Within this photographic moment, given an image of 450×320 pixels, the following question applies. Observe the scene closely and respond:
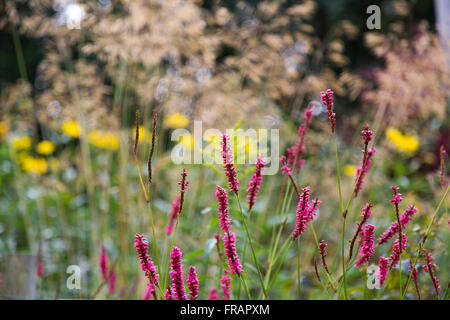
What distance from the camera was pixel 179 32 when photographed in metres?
1.53

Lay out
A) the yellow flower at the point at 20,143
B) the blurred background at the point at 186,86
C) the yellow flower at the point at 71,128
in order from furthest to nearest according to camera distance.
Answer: the yellow flower at the point at 20,143, the yellow flower at the point at 71,128, the blurred background at the point at 186,86

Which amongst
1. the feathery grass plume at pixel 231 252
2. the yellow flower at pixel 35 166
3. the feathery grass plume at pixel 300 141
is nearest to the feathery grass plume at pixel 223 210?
the feathery grass plume at pixel 231 252

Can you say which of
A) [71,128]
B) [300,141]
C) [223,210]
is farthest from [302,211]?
[71,128]

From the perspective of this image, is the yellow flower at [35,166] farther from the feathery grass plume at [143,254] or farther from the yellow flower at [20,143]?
the feathery grass plume at [143,254]

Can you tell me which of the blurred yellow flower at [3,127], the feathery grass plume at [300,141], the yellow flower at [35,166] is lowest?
the yellow flower at [35,166]

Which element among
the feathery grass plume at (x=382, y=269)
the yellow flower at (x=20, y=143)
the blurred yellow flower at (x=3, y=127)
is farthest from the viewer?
the yellow flower at (x=20, y=143)

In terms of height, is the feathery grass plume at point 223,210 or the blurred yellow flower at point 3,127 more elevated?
the blurred yellow flower at point 3,127

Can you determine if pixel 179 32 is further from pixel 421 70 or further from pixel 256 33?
pixel 421 70

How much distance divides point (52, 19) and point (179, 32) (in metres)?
0.59

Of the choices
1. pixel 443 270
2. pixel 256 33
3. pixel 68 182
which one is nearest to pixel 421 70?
pixel 256 33

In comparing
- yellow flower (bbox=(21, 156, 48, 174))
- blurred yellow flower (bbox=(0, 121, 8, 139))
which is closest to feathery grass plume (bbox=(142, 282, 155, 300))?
blurred yellow flower (bbox=(0, 121, 8, 139))

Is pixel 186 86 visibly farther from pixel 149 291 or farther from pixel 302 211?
pixel 302 211

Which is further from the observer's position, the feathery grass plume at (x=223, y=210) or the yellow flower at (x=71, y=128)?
the yellow flower at (x=71, y=128)

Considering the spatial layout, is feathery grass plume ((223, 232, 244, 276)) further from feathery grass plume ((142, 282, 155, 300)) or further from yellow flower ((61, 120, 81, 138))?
yellow flower ((61, 120, 81, 138))
